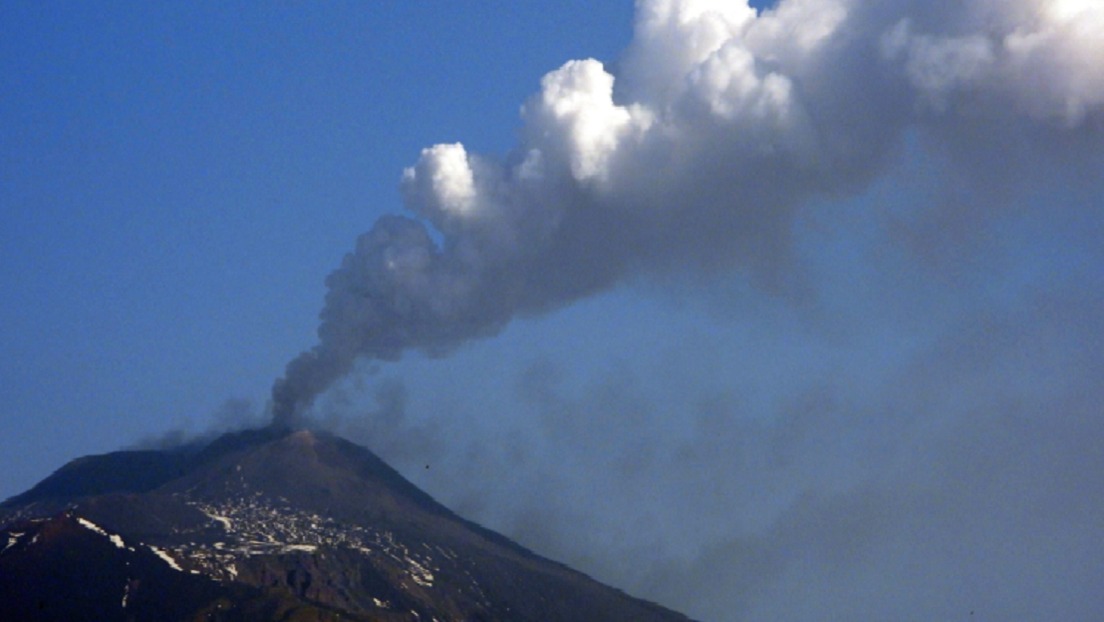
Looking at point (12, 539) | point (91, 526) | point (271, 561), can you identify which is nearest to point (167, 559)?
point (91, 526)

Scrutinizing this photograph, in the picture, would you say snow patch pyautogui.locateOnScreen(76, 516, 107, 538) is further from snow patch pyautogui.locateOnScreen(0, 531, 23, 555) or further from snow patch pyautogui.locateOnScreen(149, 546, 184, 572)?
snow patch pyautogui.locateOnScreen(0, 531, 23, 555)

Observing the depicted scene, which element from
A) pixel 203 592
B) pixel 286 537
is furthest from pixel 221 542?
pixel 203 592

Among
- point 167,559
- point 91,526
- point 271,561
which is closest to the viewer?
point 167,559

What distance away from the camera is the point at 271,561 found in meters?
174

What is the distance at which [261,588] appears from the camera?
165 metres

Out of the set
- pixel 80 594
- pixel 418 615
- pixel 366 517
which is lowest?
pixel 80 594

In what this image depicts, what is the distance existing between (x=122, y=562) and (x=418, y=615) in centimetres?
3116

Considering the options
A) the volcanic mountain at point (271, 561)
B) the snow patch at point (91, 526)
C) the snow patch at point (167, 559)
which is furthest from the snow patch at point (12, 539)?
the snow patch at point (167, 559)

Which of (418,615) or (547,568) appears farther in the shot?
(547,568)

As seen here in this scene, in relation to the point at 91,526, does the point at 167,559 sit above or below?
below

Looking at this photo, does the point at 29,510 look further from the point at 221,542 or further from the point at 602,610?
the point at 602,610

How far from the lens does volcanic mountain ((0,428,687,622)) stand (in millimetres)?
157250

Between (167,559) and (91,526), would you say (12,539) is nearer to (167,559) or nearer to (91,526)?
(91,526)

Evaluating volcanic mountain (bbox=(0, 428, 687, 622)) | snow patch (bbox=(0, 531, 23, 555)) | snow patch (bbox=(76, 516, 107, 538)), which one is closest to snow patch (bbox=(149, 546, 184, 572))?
volcanic mountain (bbox=(0, 428, 687, 622))
